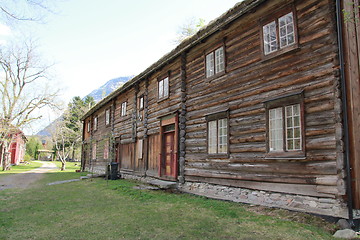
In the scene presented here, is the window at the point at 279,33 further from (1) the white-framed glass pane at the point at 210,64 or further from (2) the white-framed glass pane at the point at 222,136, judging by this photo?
(2) the white-framed glass pane at the point at 222,136

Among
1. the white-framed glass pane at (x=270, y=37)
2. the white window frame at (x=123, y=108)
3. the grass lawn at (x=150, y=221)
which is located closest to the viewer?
the grass lawn at (x=150, y=221)

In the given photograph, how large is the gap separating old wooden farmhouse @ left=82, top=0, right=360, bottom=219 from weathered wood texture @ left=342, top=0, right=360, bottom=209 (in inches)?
0.8

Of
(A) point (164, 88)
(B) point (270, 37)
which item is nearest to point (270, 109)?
(B) point (270, 37)

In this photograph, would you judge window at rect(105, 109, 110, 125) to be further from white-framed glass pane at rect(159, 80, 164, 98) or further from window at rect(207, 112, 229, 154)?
window at rect(207, 112, 229, 154)

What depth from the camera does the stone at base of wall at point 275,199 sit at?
19.8 feet

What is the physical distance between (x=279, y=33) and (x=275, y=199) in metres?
4.73

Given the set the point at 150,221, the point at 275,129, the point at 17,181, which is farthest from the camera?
the point at 17,181

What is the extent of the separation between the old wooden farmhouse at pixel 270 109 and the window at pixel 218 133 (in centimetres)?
4

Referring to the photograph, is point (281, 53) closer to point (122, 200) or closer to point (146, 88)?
point (122, 200)

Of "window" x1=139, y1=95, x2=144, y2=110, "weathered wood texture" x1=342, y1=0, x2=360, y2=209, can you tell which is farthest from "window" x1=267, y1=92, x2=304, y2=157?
"window" x1=139, y1=95, x2=144, y2=110

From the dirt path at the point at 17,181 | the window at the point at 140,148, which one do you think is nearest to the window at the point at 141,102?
the window at the point at 140,148

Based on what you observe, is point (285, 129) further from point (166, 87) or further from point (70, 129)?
point (70, 129)

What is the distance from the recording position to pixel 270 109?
7.82m

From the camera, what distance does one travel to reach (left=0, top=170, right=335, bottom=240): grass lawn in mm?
5363
